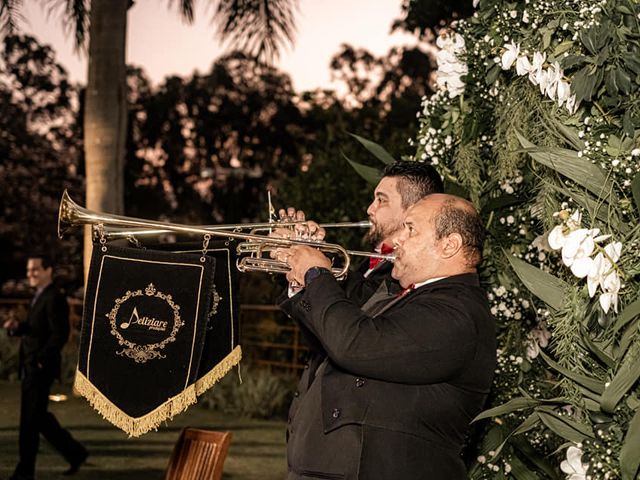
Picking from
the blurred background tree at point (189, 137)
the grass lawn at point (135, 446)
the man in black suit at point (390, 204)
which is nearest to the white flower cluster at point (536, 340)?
the man in black suit at point (390, 204)

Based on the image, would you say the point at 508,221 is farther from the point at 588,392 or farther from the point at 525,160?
the point at 588,392

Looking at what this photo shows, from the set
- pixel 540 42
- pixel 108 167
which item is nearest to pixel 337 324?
pixel 540 42

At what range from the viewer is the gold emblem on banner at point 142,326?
4.53 meters

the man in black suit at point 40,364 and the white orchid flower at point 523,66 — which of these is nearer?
the white orchid flower at point 523,66

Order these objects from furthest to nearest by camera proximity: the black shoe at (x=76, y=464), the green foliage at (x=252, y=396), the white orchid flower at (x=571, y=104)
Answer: the green foliage at (x=252, y=396) → the black shoe at (x=76, y=464) → the white orchid flower at (x=571, y=104)

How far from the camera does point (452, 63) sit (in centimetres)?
527

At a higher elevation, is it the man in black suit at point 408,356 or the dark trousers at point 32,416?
the man in black suit at point 408,356

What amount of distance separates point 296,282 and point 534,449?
1.77 metres

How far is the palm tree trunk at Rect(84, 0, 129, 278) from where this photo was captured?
492 inches

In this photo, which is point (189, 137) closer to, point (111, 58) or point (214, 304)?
point (111, 58)

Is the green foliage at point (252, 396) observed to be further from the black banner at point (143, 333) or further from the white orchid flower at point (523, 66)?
the white orchid flower at point (523, 66)

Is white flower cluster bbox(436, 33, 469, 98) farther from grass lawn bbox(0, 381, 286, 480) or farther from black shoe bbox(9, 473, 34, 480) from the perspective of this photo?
grass lawn bbox(0, 381, 286, 480)

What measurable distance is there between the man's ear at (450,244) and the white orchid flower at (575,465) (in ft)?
2.93

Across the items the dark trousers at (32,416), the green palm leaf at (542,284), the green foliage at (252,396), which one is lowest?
the green foliage at (252,396)
